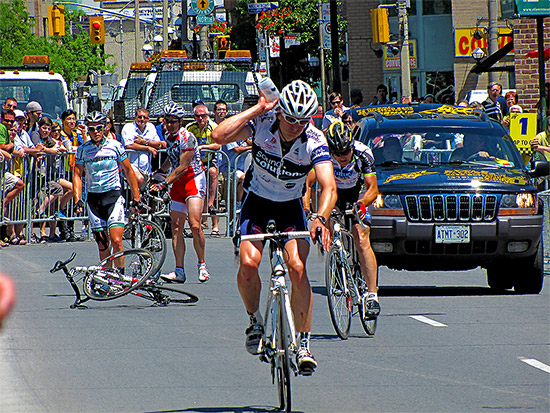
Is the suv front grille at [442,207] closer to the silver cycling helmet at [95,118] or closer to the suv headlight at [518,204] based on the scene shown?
the suv headlight at [518,204]

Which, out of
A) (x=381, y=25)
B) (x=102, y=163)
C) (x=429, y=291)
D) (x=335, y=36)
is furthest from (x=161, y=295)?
(x=335, y=36)

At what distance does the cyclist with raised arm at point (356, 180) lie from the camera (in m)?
9.61

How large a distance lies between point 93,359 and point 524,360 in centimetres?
312

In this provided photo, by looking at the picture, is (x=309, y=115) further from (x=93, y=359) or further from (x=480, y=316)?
(x=480, y=316)

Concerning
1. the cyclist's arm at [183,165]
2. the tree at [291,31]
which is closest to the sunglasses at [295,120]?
the cyclist's arm at [183,165]

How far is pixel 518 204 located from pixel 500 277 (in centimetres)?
128

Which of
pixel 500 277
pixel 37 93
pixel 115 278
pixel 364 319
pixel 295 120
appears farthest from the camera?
pixel 37 93

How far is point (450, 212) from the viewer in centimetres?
1143

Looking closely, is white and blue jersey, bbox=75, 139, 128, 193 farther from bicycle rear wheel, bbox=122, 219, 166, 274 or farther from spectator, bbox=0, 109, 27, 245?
spectator, bbox=0, 109, 27, 245

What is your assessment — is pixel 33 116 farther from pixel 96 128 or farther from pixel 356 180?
pixel 356 180

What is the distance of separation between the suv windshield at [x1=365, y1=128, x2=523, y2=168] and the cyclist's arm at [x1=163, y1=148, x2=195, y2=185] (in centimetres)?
204

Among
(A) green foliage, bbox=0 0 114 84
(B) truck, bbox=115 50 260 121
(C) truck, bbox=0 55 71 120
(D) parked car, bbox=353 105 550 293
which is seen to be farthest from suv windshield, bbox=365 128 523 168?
(A) green foliage, bbox=0 0 114 84

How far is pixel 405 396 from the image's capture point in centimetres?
678

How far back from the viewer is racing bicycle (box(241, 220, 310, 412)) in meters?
6.21
